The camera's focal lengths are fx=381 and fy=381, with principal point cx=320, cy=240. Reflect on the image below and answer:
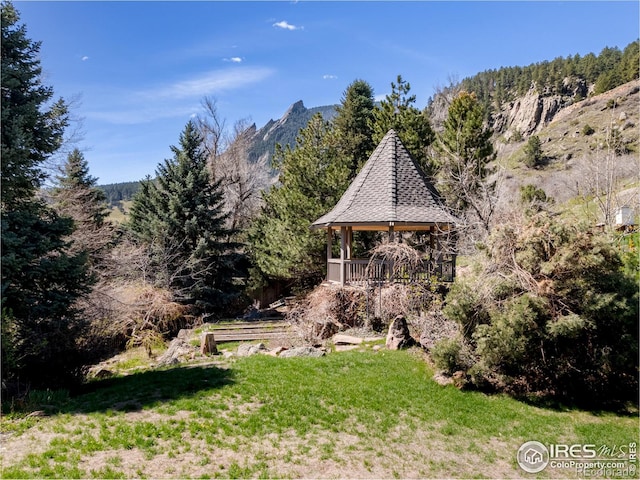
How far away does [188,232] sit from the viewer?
17844 mm

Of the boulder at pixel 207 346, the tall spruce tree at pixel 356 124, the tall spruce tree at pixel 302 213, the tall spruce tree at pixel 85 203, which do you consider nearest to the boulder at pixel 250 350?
the boulder at pixel 207 346

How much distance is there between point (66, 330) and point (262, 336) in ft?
20.4

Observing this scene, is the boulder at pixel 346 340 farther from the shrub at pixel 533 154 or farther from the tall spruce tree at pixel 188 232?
the shrub at pixel 533 154

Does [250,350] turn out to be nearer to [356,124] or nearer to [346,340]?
[346,340]

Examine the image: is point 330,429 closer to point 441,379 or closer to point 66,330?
point 441,379

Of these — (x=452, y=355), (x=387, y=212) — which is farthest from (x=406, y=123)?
(x=452, y=355)

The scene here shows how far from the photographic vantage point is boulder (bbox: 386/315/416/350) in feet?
33.4

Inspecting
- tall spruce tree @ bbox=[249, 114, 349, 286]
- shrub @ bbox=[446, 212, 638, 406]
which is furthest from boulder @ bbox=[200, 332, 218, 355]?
shrub @ bbox=[446, 212, 638, 406]

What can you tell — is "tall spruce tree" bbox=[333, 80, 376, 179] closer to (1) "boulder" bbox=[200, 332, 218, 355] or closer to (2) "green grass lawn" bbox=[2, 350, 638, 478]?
→ (1) "boulder" bbox=[200, 332, 218, 355]

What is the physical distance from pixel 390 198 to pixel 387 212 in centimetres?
84

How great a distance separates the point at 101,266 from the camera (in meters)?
17.4

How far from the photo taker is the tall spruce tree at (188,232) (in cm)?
1725

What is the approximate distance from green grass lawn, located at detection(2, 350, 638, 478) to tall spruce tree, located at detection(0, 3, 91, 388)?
1.32 meters

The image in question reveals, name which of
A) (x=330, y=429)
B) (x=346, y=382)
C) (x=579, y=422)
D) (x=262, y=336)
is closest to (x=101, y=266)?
(x=262, y=336)
